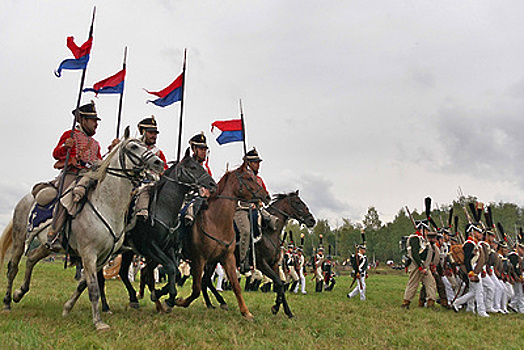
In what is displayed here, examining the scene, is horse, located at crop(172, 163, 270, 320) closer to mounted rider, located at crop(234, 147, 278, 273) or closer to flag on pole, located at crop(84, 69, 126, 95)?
mounted rider, located at crop(234, 147, 278, 273)

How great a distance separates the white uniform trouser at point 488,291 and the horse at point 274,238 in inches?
238

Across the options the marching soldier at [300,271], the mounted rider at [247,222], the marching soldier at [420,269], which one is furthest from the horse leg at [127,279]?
the marching soldier at [300,271]

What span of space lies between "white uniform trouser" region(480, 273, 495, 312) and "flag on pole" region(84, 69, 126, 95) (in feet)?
39.6

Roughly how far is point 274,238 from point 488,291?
23.8 feet

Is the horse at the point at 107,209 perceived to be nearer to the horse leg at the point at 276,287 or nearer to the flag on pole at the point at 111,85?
the horse leg at the point at 276,287

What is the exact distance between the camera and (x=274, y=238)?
36.5 ft

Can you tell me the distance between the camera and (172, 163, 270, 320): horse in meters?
9.27

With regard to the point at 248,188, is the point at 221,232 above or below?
below

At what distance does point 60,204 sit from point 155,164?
1895 millimetres

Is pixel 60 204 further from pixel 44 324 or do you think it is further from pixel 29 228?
pixel 44 324

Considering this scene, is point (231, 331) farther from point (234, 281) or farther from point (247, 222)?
point (247, 222)

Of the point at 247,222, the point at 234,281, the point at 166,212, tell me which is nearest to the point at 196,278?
the point at 234,281

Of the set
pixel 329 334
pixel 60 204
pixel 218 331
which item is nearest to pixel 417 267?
pixel 329 334

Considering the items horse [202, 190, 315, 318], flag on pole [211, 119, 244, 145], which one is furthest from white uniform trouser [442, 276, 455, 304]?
flag on pole [211, 119, 244, 145]
